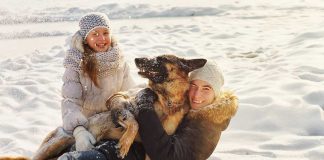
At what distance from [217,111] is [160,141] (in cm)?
42

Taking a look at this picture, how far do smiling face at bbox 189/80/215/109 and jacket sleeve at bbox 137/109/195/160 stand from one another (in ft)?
0.65

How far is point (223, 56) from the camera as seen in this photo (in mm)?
7238

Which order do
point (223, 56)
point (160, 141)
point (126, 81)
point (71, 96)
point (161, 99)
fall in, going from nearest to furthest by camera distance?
point (160, 141)
point (161, 99)
point (71, 96)
point (126, 81)
point (223, 56)

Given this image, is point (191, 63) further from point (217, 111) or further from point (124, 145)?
point (124, 145)

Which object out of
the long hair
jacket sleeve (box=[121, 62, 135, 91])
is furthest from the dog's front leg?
jacket sleeve (box=[121, 62, 135, 91])

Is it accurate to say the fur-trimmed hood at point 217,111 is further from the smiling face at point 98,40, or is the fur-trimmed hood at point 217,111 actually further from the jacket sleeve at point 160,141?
the smiling face at point 98,40

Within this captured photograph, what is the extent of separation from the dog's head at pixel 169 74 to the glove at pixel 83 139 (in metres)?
0.52

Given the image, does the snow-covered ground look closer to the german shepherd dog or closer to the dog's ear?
the german shepherd dog

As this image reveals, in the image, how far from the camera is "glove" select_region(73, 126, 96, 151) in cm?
263

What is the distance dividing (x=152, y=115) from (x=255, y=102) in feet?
7.68

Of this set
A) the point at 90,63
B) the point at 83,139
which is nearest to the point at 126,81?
the point at 90,63

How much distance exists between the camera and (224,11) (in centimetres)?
1237

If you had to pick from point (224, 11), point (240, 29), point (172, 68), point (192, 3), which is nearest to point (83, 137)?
point (172, 68)

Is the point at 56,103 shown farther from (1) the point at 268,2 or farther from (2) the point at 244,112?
(1) the point at 268,2
